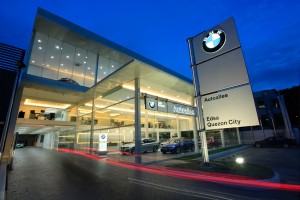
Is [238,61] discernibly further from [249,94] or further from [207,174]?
[207,174]

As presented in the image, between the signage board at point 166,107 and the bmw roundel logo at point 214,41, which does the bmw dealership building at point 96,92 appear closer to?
the signage board at point 166,107

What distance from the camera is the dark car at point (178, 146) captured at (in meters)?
15.1

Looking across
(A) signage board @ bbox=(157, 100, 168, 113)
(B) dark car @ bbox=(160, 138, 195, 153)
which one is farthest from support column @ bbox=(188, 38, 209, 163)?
(B) dark car @ bbox=(160, 138, 195, 153)

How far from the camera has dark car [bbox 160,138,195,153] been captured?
15.1 metres

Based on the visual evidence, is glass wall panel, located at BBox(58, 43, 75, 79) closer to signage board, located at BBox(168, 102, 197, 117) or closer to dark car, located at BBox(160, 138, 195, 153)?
signage board, located at BBox(168, 102, 197, 117)

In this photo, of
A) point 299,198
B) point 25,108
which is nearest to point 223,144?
point 299,198

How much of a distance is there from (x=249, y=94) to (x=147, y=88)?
31.6 feet

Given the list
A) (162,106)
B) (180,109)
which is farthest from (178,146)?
(162,106)

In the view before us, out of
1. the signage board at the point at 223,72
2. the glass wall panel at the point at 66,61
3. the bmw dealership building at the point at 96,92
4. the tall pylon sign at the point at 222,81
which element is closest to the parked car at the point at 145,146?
the bmw dealership building at the point at 96,92

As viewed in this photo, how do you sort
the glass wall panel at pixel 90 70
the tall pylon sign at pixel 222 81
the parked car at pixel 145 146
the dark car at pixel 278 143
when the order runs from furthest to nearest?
the glass wall panel at pixel 90 70, the dark car at pixel 278 143, the parked car at pixel 145 146, the tall pylon sign at pixel 222 81

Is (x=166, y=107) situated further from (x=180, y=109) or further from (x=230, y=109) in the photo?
(x=230, y=109)

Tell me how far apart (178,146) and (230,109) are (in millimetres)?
9460

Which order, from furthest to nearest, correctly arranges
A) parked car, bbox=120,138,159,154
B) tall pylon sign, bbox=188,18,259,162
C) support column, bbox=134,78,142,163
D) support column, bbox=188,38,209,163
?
1. parked car, bbox=120,138,159,154
2. support column, bbox=134,78,142,163
3. support column, bbox=188,38,209,163
4. tall pylon sign, bbox=188,18,259,162

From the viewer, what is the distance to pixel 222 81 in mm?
7641
